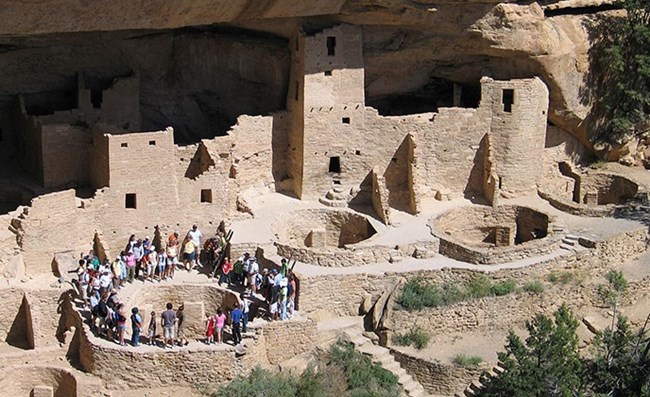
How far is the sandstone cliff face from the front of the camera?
1107 inches

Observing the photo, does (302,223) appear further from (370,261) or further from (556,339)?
(556,339)

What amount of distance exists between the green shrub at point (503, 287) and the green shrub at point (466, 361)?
4.71 feet

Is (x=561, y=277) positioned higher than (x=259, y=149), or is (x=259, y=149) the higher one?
(x=259, y=149)

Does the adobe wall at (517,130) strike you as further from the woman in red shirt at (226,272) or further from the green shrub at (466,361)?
the woman in red shirt at (226,272)

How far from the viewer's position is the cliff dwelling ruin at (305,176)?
83.1 feet

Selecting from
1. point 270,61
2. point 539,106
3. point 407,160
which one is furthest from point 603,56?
point 270,61

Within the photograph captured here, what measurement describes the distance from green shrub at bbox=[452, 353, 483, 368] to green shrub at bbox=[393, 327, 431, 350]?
2.07 ft

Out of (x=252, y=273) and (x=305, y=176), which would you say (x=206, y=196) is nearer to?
(x=252, y=273)

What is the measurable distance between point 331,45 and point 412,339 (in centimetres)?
628

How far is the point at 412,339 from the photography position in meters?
25.9

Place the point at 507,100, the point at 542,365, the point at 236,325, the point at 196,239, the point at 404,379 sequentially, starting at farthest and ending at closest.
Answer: the point at 507,100 < the point at 196,239 < the point at 404,379 < the point at 236,325 < the point at 542,365

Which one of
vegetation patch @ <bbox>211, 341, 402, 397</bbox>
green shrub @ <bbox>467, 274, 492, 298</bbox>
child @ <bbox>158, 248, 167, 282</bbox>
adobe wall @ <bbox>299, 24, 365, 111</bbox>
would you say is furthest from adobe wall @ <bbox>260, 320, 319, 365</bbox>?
adobe wall @ <bbox>299, 24, 365, 111</bbox>

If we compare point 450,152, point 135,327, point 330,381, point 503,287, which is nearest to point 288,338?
point 330,381

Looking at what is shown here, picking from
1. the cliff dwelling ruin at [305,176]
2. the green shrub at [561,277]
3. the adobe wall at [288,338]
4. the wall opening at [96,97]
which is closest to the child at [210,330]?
the cliff dwelling ruin at [305,176]
